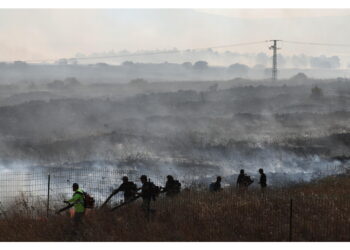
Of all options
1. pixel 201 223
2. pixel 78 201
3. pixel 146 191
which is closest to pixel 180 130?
pixel 146 191

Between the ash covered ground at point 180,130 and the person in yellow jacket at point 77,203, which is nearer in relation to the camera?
the person in yellow jacket at point 77,203

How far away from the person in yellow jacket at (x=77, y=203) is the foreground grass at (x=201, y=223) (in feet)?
0.97

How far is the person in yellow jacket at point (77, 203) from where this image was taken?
1333cm

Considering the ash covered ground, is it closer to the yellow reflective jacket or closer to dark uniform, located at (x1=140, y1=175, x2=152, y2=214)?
dark uniform, located at (x1=140, y1=175, x2=152, y2=214)

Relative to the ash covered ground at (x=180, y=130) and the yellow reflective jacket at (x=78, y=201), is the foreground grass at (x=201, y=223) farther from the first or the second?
the ash covered ground at (x=180, y=130)

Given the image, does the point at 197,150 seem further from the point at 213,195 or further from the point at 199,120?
the point at 213,195

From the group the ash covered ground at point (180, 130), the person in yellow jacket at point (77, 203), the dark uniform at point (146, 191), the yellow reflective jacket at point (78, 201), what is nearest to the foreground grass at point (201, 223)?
the person in yellow jacket at point (77, 203)

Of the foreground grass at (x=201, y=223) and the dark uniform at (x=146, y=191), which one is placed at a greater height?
the dark uniform at (x=146, y=191)

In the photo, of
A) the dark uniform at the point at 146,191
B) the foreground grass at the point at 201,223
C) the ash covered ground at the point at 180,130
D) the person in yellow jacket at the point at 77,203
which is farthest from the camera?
the ash covered ground at the point at 180,130

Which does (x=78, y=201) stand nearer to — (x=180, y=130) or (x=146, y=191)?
(x=146, y=191)

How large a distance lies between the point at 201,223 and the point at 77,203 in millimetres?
3408

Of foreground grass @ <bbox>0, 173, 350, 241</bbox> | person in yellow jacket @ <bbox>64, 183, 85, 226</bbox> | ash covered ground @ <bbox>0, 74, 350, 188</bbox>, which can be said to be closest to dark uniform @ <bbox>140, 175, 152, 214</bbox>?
foreground grass @ <bbox>0, 173, 350, 241</bbox>

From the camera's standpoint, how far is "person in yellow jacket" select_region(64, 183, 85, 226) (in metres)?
13.3

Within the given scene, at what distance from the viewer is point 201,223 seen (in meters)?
14.6
